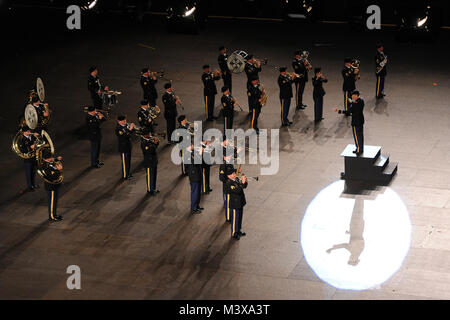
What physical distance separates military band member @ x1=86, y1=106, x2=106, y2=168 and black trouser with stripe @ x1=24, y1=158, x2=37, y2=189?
66.6 inches

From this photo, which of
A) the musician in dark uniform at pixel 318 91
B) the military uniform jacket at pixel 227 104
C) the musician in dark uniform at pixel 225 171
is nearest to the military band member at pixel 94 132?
the military uniform jacket at pixel 227 104

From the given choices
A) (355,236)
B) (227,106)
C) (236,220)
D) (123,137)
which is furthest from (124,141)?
(355,236)

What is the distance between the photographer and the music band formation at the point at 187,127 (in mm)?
18234

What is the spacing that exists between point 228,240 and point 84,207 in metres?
3.70

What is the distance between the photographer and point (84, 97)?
26766mm

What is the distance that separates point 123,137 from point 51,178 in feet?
9.02

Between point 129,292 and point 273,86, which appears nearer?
point 129,292

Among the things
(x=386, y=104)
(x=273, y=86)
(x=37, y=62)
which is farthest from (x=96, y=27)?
(x=386, y=104)

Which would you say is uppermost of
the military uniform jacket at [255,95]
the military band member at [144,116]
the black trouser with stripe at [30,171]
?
the military uniform jacket at [255,95]

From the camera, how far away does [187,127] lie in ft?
67.7

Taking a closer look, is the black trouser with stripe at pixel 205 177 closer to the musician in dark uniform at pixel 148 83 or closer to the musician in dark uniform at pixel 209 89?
the musician in dark uniform at pixel 209 89

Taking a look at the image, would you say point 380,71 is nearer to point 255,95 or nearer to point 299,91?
point 299,91

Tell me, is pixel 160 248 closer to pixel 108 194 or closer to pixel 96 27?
pixel 108 194

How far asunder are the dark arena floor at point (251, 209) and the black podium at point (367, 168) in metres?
0.29
